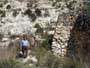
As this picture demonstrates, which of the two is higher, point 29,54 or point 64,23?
point 64,23

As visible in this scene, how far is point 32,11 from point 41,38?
151 inches

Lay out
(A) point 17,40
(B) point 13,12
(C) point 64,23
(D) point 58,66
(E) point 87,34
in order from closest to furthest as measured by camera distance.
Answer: (D) point 58,66 → (E) point 87,34 → (C) point 64,23 → (A) point 17,40 → (B) point 13,12

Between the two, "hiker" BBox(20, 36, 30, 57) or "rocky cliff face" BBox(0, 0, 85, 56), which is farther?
"rocky cliff face" BBox(0, 0, 85, 56)

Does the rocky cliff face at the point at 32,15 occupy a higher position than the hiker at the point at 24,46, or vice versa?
the rocky cliff face at the point at 32,15

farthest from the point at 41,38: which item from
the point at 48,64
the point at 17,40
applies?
the point at 48,64

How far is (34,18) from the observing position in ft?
83.9

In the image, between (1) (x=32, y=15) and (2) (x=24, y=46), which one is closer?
(2) (x=24, y=46)

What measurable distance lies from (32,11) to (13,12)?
A: 1285mm

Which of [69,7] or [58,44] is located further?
[69,7]

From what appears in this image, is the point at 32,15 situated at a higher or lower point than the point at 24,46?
higher

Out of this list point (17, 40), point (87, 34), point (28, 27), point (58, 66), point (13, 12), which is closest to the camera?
point (58, 66)

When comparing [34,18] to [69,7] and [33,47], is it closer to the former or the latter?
[69,7]

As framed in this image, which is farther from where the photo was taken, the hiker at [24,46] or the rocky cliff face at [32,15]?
the rocky cliff face at [32,15]

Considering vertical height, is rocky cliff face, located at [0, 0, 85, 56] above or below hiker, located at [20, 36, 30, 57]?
above
